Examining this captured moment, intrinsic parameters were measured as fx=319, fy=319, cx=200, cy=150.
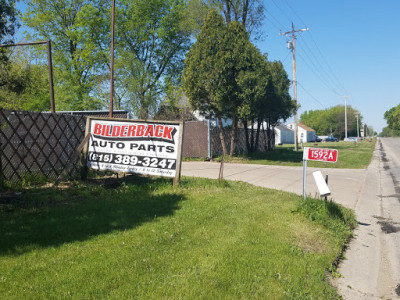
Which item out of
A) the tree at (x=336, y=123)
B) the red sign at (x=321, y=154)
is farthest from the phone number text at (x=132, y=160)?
the tree at (x=336, y=123)

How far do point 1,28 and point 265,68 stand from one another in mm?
13922

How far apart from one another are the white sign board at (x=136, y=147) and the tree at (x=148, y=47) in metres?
18.4

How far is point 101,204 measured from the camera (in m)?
6.89

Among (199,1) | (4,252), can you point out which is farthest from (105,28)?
(4,252)

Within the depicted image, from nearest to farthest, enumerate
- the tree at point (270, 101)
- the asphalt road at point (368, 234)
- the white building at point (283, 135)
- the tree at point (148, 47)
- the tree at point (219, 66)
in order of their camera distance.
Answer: the asphalt road at point (368, 234)
the tree at point (219, 66)
the tree at point (270, 101)
the tree at point (148, 47)
the white building at point (283, 135)

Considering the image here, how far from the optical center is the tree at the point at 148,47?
28172 mm

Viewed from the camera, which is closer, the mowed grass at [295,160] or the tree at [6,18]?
the tree at [6,18]

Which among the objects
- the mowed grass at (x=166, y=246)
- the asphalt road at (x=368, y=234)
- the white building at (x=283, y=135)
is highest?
the white building at (x=283, y=135)


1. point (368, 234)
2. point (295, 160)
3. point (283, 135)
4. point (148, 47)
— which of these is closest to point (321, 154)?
point (368, 234)

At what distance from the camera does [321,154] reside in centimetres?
673

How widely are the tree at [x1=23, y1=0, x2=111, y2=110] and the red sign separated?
1030 inches

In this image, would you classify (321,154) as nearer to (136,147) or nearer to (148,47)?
(136,147)

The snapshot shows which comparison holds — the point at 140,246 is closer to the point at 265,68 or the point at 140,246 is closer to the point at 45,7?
the point at 265,68

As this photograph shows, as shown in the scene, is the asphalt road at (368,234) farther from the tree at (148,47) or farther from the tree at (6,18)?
the tree at (148,47)
